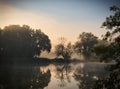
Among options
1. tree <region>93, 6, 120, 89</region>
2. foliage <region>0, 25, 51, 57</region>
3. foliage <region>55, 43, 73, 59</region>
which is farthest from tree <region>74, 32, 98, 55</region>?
tree <region>93, 6, 120, 89</region>

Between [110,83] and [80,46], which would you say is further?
[80,46]

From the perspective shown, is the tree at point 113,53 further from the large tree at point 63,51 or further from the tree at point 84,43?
the tree at point 84,43

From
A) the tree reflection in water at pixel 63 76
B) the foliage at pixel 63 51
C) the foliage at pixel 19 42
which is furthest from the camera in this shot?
the foliage at pixel 63 51

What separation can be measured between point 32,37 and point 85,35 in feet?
134

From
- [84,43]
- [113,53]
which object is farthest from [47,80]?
[84,43]

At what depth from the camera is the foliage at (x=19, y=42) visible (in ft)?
243

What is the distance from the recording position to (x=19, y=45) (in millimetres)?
76812

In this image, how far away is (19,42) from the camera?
3041 inches

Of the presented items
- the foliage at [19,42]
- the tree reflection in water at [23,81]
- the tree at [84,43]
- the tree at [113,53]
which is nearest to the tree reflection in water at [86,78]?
the tree reflection in water at [23,81]

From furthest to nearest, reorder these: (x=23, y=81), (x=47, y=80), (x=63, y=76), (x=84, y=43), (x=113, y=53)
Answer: (x=84, y=43), (x=63, y=76), (x=47, y=80), (x=23, y=81), (x=113, y=53)

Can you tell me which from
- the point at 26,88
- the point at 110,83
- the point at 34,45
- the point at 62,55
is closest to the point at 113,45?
the point at 110,83

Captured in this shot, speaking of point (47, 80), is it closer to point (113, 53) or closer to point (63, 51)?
point (113, 53)

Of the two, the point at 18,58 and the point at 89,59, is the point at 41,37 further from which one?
the point at 89,59

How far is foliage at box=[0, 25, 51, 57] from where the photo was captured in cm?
7418
